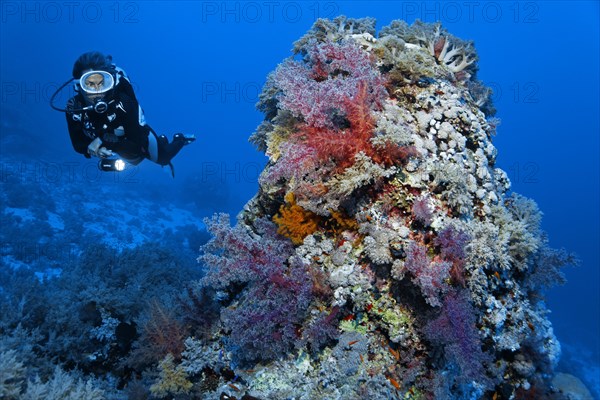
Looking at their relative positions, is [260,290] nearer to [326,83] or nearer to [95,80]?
[326,83]

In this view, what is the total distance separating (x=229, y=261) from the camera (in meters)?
3.63

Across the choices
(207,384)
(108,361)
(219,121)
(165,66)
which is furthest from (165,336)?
(165,66)

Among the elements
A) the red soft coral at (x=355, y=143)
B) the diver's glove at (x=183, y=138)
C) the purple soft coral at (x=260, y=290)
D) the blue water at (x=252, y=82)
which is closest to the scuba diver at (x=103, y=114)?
the diver's glove at (x=183, y=138)

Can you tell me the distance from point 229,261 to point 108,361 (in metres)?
2.70

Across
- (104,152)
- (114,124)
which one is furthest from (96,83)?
(104,152)

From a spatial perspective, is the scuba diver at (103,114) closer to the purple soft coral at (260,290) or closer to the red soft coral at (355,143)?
the purple soft coral at (260,290)

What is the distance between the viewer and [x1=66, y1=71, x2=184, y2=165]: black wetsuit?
5.56 metres

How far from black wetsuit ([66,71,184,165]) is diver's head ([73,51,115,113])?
0.18 meters

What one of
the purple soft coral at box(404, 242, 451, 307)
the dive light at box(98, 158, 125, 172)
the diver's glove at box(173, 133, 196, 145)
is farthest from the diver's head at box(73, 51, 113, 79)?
the purple soft coral at box(404, 242, 451, 307)

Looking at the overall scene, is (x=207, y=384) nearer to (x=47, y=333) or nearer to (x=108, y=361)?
(x=108, y=361)

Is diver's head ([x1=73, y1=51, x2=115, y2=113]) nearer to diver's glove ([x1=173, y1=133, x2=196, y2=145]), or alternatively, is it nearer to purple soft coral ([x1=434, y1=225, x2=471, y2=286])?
diver's glove ([x1=173, y1=133, x2=196, y2=145])

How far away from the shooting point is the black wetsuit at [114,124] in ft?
18.2

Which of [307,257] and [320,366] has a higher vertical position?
[307,257]

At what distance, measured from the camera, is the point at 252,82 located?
67.3 meters
